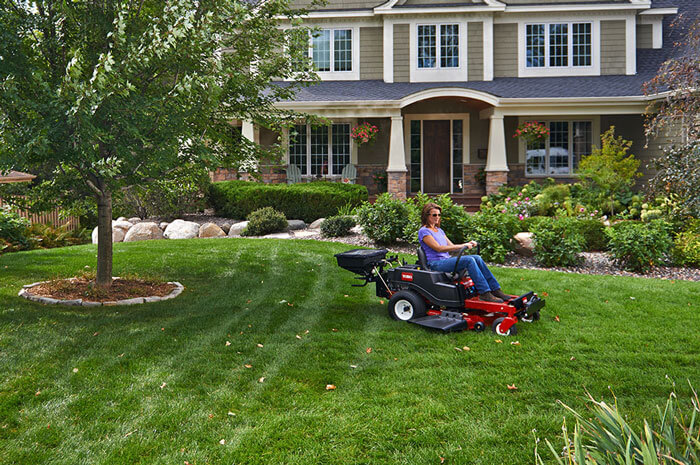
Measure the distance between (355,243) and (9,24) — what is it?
23.0ft

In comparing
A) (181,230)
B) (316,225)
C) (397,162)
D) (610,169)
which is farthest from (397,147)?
(181,230)

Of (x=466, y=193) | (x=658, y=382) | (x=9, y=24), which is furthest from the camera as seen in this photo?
(x=466, y=193)

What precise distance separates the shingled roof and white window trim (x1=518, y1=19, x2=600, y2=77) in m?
0.24

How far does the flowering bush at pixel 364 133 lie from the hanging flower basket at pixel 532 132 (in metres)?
4.21

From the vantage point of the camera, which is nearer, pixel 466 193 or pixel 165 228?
pixel 165 228

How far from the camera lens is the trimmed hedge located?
1425 cm

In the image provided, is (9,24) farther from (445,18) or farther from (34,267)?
(445,18)

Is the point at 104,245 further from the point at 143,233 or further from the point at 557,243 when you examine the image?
the point at 557,243

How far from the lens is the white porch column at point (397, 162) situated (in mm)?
15742

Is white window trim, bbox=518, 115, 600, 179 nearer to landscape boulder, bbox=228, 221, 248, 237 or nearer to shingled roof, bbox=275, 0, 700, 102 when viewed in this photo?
shingled roof, bbox=275, 0, 700, 102

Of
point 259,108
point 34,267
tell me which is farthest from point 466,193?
point 34,267

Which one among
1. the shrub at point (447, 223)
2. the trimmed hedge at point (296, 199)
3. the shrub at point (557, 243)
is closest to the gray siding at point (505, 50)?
the trimmed hedge at point (296, 199)

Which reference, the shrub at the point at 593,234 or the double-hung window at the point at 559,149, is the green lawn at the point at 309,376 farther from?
the double-hung window at the point at 559,149

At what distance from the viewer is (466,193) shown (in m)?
17.3
